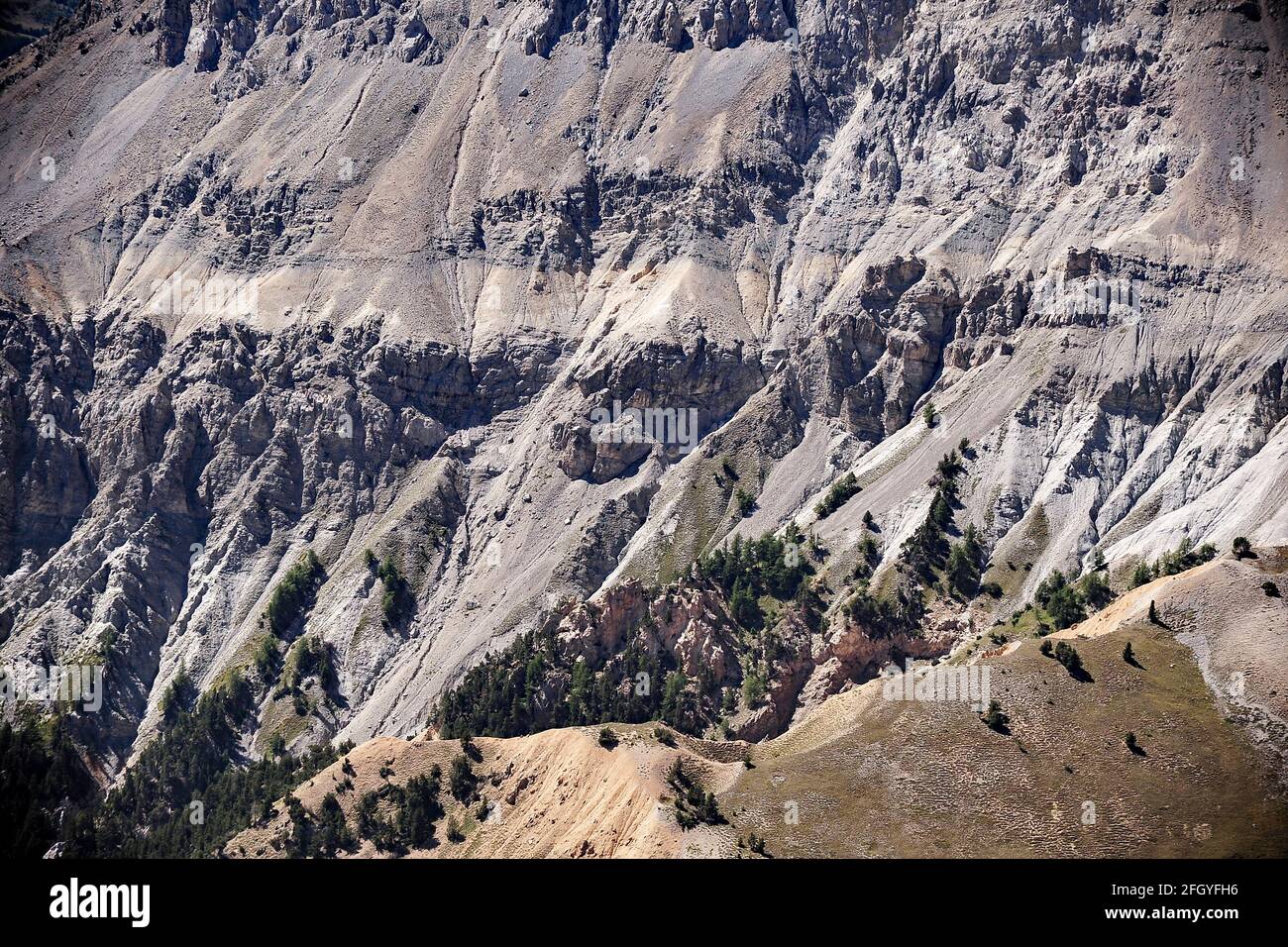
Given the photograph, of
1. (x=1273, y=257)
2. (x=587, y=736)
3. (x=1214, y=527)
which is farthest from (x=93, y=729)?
(x=1273, y=257)

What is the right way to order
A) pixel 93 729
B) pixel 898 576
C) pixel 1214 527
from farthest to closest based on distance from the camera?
pixel 93 729 → pixel 898 576 → pixel 1214 527

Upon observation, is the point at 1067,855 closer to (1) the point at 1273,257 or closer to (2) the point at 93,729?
(1) the point at 1273,257

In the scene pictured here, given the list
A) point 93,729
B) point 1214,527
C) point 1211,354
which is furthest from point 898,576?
point 93,729

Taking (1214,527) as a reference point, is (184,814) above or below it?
below

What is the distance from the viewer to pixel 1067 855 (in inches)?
3332

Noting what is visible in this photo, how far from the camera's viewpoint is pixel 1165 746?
94.5 m

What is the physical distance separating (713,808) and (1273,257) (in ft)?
422

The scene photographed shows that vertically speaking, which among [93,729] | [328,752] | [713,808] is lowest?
[93,729]
